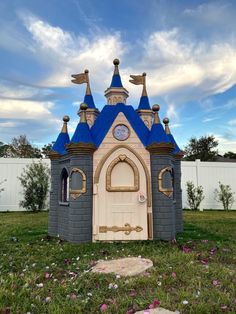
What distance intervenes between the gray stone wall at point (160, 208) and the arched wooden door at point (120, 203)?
9.3 inches

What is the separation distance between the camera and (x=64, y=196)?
888cm

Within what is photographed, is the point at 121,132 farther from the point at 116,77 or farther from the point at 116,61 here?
the point at 116,61

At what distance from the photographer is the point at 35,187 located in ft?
57.9

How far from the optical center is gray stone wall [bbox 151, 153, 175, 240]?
7531 millimetres

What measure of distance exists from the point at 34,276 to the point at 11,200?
580 inches

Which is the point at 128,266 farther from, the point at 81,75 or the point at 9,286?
the point at 81,75

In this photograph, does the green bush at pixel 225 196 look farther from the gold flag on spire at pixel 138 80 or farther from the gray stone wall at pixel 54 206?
the gray stone wall at pixel 54 206

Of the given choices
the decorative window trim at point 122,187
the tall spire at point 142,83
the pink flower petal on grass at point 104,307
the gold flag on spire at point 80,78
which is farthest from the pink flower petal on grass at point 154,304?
the gold flag on spire at point 80,78

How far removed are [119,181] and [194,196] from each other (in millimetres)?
12929

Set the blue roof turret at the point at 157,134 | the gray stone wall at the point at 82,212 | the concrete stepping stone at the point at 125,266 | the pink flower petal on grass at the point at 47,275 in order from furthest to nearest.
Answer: the blue roof turret at the point at 157,134, the gray stone wall at the point at 82,212, the concrete stepping stone at the point at 125,266, the pink flower petal on grass at the point at 47,275

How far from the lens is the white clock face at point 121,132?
7871 millimetres

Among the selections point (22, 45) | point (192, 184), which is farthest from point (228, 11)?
point (192, 184)

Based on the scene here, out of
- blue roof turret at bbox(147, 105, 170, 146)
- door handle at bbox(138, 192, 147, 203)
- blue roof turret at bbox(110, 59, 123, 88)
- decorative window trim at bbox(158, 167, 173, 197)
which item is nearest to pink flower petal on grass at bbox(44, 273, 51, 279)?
door handle at bbox(138, 192, 147, 203)

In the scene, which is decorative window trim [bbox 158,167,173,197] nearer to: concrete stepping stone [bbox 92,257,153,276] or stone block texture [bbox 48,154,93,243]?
stone block texture [bbox 48,154,93,243]
